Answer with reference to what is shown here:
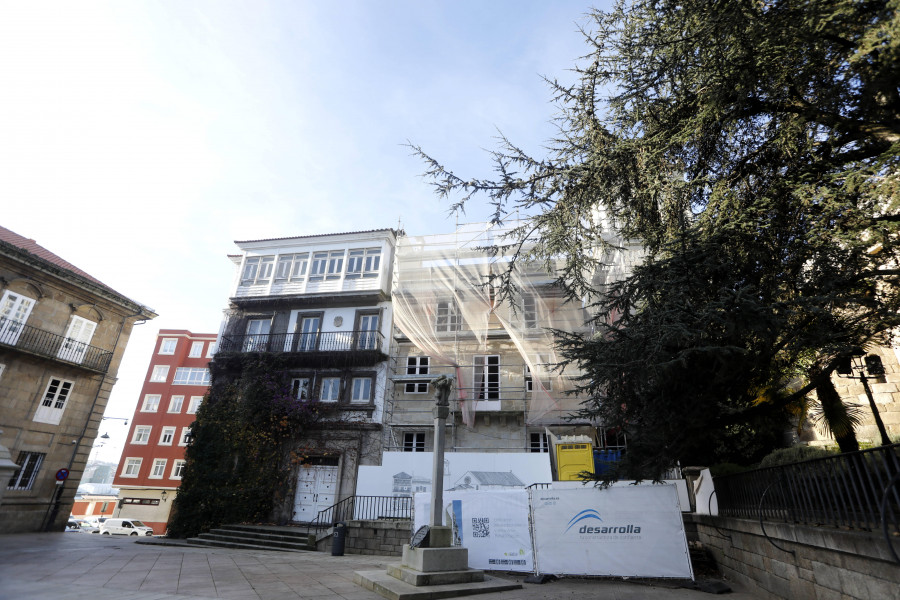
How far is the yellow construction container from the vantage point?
14.1 meters

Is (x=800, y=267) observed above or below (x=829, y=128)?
below

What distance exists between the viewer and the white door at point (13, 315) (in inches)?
625

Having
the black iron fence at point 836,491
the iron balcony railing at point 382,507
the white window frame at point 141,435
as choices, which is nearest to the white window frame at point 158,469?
the white window frame at point 141,435

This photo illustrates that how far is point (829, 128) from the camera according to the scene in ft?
18.7

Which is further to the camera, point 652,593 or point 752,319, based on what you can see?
point 652,593

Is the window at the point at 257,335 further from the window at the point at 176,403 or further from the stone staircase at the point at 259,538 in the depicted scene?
the window at the point at 176,403

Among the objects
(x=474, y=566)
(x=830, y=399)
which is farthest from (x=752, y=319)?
(x=474, y=566)

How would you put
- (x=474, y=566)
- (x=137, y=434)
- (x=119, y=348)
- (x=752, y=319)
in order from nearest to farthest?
1. (x=752, y=319)
2. (x=474, y=566)
3. (x=119, y=348)
4. (x=137, y=434)

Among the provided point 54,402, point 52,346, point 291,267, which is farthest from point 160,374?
point 291,267

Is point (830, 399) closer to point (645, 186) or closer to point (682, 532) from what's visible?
point (682, 532)

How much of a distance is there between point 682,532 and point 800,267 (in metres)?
4.95

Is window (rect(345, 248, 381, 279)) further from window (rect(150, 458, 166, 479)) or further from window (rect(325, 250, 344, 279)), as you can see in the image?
window (rect(150, 458, 166, 479))

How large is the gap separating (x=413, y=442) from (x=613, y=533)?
Result: 11.2 metres

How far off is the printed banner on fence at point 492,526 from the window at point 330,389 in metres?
10.8
